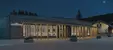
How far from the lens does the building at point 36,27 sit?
36.3m

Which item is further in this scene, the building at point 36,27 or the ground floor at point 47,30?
the ground floor at point 47,30

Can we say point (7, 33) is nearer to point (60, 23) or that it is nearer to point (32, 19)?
point (32, 19)

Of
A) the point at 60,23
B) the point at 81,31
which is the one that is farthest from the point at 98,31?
the point at 60,23

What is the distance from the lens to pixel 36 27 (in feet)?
124

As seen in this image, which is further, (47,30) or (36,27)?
(47,30)

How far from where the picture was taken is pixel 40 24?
38.0m

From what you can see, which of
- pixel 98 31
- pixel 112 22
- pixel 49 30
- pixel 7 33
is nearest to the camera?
pixel 7 33

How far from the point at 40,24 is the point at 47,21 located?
2.38 meters

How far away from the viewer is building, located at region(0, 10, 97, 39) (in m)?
36.3

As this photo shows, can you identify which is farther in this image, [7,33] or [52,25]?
[52,25]

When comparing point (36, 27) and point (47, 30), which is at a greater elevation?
point (36, 27)

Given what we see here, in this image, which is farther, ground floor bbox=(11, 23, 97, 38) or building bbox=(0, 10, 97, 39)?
ground floor bbox=(11, 23, 97, 38)

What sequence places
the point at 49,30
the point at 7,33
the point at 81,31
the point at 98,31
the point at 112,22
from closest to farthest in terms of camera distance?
the point at 7,33
the point at 49,30
the point at 81,31
the point at 98,31
the point at 112,22

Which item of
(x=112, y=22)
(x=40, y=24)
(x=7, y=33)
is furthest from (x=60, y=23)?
(x=112, y=22)
